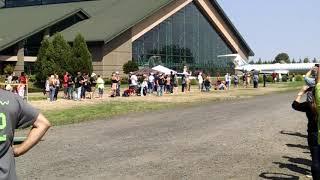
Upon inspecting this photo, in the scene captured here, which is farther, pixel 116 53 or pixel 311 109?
pixel 116 53

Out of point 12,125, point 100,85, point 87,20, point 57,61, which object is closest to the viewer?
point 12,125

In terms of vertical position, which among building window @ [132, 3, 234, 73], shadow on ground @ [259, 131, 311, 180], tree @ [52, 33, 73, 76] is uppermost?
building window @ [132, 3, 234, 73]

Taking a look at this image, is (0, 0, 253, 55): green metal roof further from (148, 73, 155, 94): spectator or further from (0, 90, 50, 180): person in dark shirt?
(0, 90, 50, 180): person in dark shirt

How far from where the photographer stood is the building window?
5868 centimetres

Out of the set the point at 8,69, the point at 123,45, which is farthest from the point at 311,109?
the point at 123,45

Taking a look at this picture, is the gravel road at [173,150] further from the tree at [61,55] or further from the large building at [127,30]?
the large building at [127,30]

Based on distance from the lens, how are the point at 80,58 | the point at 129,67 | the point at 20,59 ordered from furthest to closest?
the point at 129,67 → the point at 20,59 → the point at 80,58

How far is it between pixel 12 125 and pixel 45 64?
37514 mm

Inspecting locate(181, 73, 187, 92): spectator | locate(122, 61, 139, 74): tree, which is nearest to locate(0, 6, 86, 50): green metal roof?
locate(122, 61, 139, 74): tree

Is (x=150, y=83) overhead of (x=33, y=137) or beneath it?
overhead

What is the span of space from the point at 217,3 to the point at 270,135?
56413mm

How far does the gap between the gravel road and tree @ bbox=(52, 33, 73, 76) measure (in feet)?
78.6

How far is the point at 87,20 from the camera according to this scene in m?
57.1

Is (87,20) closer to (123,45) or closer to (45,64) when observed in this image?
(123,45)
